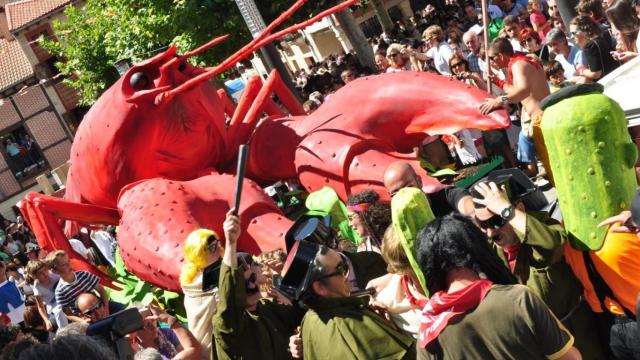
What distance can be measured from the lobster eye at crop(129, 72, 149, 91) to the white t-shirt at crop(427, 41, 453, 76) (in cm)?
417

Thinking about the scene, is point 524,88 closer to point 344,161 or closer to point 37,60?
point 344,161

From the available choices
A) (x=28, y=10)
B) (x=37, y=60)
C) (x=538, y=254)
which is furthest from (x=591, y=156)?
(x=28, y=10)

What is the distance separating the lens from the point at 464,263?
2.45 m

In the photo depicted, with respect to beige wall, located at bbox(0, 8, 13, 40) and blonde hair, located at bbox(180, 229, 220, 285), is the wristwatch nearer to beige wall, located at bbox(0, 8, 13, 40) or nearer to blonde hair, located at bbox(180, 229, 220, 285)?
blonde hair, located at bbox(180, 229, 220, 285)

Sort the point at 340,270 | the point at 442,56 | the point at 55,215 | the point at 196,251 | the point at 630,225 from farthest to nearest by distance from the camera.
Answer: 1. the point at 442,56
2. the point at 55,215
3. the point at 196,251
4. the point at 340,270
5. the point at 630,225

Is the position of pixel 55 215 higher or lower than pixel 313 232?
higher

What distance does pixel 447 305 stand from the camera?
2398mm

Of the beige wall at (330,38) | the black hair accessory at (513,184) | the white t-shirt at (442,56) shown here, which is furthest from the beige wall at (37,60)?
the black hair accessory at (513,184)

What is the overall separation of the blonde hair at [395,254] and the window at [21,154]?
29975mm

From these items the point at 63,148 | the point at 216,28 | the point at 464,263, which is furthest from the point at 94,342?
the point at 63,148

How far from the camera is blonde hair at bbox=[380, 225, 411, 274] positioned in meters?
3.08

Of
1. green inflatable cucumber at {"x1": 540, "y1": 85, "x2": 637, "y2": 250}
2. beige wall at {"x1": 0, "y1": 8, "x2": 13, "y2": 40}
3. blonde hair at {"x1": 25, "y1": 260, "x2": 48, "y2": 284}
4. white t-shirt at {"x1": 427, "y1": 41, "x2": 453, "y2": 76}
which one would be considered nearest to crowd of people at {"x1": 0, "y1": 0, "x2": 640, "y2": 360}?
green inflatable cucumber at {"x1": 540, "y1": 85, "x2": 637, "y2": 250}

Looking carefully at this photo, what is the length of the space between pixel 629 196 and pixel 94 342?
75.8 inches

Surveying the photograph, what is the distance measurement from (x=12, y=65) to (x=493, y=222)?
104 feet
